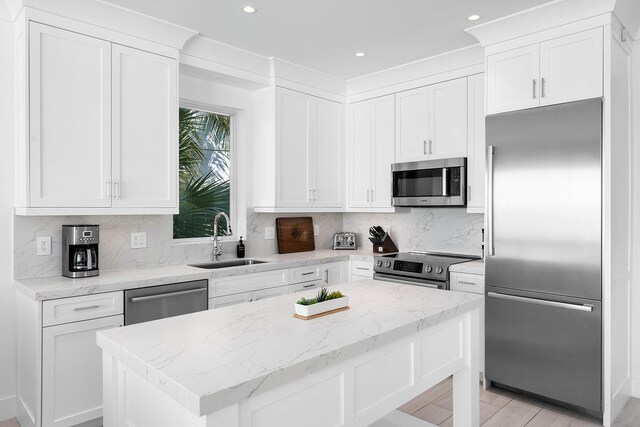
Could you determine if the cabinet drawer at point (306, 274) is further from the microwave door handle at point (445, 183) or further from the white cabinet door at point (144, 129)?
the microwave door handle at point (445, 183)

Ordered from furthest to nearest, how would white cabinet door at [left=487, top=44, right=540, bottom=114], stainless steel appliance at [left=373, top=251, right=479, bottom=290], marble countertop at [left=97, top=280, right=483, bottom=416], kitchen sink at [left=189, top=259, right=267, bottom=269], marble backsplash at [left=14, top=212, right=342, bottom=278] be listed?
kitchen sink at [left=189, top=259, right=267, bottom=269] < stainless steel appliance at [left=373, top=251, right=479, bottom=290] < white cabinet door at [left=487, top=44, right=540, bottom=114] < marble backsplash at [left=14, top=212, right=342, bottom=278] < marble countertop at [left=97, top=280, right=483, bottom=416]

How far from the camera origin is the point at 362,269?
4.16m

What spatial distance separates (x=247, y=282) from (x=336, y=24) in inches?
79.0

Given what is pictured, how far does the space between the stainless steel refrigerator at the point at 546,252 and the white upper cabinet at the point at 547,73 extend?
8 cm

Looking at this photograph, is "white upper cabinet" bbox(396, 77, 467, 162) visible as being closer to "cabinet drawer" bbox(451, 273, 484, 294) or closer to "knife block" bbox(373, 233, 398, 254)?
"knife block" bbox(373, 233, 398, 254)

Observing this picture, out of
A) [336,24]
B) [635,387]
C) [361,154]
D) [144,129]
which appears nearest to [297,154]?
[361,154]

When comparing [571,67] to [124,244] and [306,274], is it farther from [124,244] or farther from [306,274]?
[124,244]

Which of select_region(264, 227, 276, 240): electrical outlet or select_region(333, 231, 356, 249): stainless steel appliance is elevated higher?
select_region(264, 227, 276, 240): electrical outlet

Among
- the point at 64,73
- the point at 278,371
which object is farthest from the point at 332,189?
the point at 278,371

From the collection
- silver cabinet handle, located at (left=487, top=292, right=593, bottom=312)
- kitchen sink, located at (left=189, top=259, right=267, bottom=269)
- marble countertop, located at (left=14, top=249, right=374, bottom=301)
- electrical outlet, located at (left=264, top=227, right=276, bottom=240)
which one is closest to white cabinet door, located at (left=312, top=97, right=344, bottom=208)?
electrical outlet, located at (left=264, top=227, right=276, bottom=240)

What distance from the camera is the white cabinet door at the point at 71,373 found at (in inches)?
97.7

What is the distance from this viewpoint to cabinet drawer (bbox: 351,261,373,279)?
4088mm

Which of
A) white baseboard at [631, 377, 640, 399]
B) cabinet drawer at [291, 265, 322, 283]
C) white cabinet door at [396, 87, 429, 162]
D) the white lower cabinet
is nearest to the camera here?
white baseboard at [631, 377, 640, 399]

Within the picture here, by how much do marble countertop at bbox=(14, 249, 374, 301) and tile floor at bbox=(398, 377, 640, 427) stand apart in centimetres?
145
